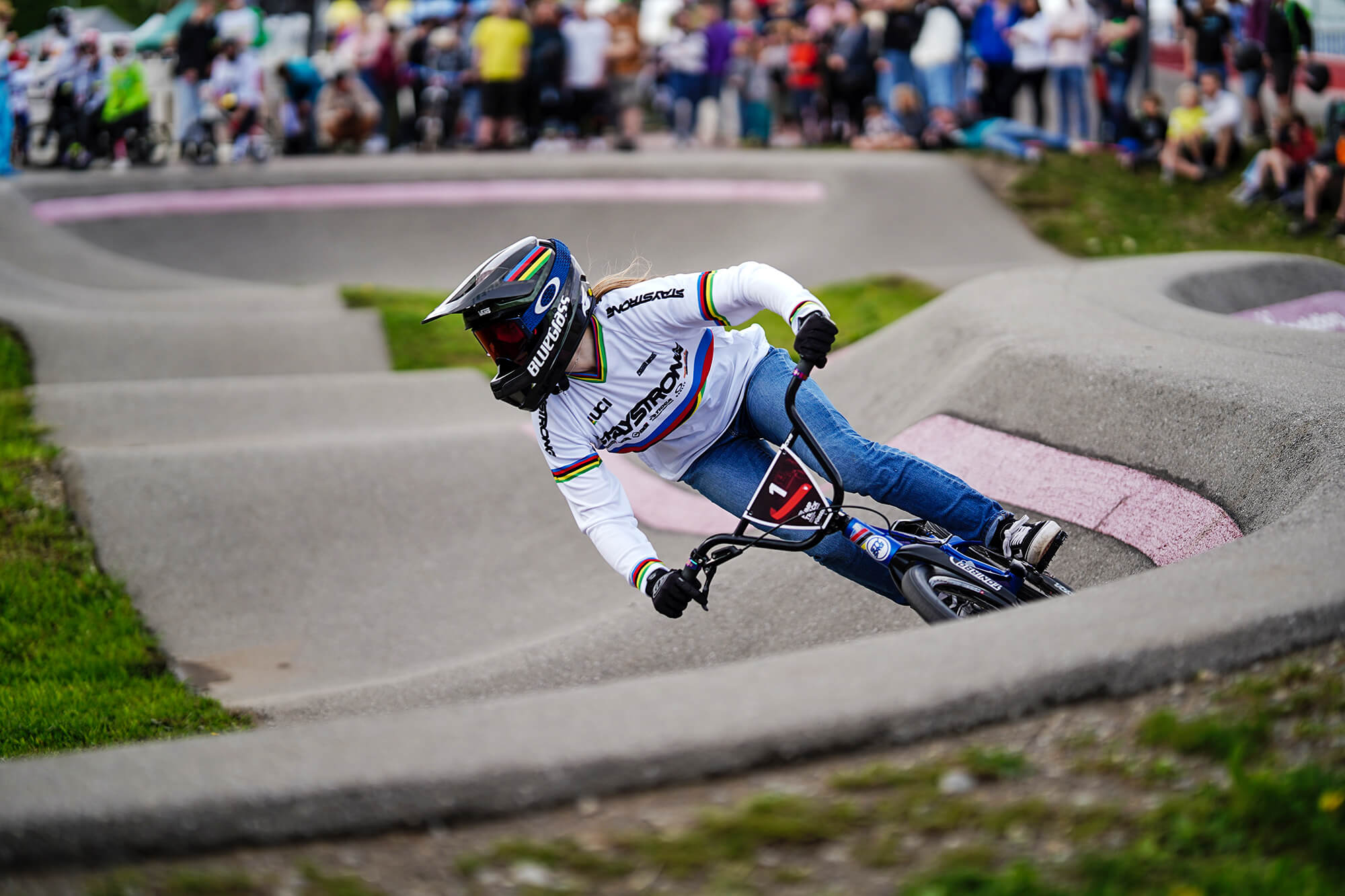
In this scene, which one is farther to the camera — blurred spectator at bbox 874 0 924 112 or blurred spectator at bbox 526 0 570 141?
blurred spectator at bbox 526 0 570 141

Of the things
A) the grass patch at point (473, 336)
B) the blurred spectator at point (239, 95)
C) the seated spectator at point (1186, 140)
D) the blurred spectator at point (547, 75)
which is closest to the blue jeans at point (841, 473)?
the grass patch at point (473, 336)

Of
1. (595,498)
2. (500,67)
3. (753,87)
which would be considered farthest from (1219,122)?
(595,498)

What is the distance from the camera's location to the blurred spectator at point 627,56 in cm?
2006

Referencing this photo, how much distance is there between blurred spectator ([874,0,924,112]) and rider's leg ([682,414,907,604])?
14.9 meters

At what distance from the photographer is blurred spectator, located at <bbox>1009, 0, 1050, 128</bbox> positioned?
17.4m

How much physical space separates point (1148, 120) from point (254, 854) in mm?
17255

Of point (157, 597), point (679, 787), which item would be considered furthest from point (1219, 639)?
point (157, 597)

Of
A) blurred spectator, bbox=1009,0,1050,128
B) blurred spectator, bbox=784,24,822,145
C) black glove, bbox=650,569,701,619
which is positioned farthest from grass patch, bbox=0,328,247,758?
blurred spectator, bbox=1009,0,1050,128

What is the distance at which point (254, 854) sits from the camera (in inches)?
114

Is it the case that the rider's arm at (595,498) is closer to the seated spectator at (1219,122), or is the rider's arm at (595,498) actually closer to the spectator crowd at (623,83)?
the seated spectator at (1219,122)

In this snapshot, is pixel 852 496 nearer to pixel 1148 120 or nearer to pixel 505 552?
pixel 505 552

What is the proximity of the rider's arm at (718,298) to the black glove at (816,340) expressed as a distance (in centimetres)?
17

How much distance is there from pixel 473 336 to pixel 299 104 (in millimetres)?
9970

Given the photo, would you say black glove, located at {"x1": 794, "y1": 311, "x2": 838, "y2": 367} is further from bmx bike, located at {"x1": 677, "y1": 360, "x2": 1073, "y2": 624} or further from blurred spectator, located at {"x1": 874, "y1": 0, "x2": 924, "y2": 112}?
blurred spectator, located at {"x1": 874, "y1": 0, "x2": 924, "y2": 112}
